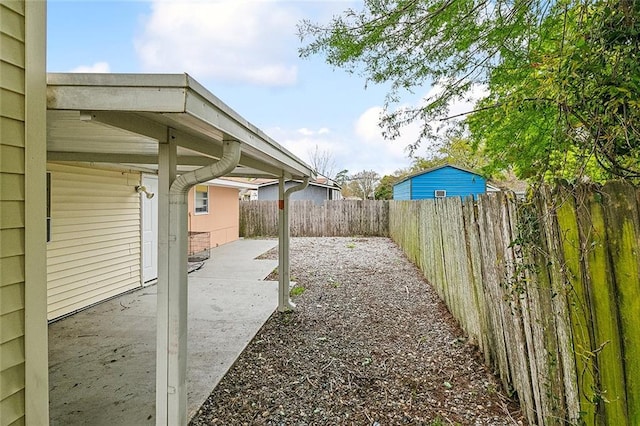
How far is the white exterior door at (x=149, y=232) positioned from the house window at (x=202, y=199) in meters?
3.44

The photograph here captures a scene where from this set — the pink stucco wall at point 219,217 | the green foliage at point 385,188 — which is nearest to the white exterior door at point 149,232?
the pink stucco wall at point 219,217

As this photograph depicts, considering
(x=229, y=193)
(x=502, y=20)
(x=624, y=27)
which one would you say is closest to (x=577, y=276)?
(x=624, y=27)

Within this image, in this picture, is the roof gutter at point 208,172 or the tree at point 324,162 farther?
the tree at point 324,162

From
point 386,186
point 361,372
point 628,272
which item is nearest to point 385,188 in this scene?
point 386,186

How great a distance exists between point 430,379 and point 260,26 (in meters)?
6.97

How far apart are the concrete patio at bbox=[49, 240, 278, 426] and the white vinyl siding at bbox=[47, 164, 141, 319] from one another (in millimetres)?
306

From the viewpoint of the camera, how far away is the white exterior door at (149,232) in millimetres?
6880

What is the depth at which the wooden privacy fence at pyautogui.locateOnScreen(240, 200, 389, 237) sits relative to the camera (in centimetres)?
1614

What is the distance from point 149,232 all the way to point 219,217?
562 cm

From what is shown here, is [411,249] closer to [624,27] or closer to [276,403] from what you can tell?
[276,403]

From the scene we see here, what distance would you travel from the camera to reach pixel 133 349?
394 centimetres

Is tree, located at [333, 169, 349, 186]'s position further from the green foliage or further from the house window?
the house window

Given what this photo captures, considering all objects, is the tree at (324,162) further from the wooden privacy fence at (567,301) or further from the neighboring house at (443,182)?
the wooden privacy fence at (567,301)

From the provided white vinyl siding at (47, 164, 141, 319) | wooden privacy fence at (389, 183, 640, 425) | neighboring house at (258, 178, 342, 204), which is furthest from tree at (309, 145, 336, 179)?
wooden privacy fence at (389, 183, 640, 425)
